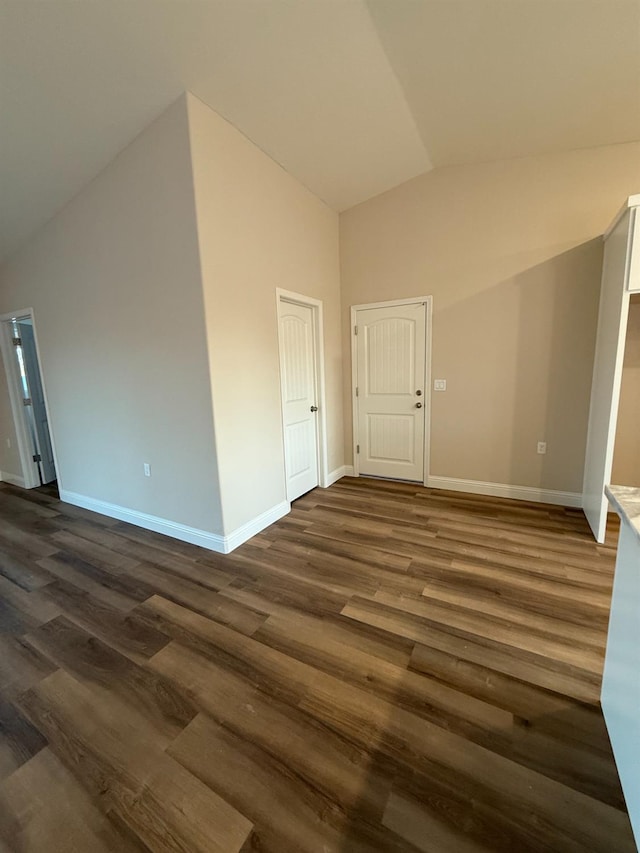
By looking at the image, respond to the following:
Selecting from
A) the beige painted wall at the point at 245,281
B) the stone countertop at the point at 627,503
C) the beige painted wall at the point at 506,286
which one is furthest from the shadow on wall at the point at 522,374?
the stone countertop at the point at 627,503

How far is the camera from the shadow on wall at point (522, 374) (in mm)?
2977

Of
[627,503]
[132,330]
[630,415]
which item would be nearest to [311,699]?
[627,503]

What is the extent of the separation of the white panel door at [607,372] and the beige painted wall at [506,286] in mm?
187

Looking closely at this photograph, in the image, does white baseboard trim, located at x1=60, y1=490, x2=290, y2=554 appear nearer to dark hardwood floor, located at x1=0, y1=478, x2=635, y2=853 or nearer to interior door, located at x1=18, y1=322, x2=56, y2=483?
dark hardwood floor, located at x1=0, y1=478, x2=635, y2=853

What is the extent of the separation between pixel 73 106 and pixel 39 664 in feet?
10.4

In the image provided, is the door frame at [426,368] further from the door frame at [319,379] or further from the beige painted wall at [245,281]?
the beige painted wall at [245,281]

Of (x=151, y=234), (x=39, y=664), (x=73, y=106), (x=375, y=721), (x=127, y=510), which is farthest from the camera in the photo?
(x=127, y=510)

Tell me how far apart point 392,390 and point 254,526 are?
212 cm

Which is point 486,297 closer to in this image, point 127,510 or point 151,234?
point 151,234

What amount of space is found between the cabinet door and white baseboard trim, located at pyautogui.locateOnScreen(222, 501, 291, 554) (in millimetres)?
2441

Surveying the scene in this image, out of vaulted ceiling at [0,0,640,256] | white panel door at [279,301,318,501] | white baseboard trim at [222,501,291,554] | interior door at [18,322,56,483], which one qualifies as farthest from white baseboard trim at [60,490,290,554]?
vaulted ceiling at [0,0,640,256]

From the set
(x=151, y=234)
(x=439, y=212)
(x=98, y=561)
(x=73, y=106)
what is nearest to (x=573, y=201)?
(x=439, y=212)

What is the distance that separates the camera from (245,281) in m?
2.62

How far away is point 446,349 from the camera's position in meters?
3.54
